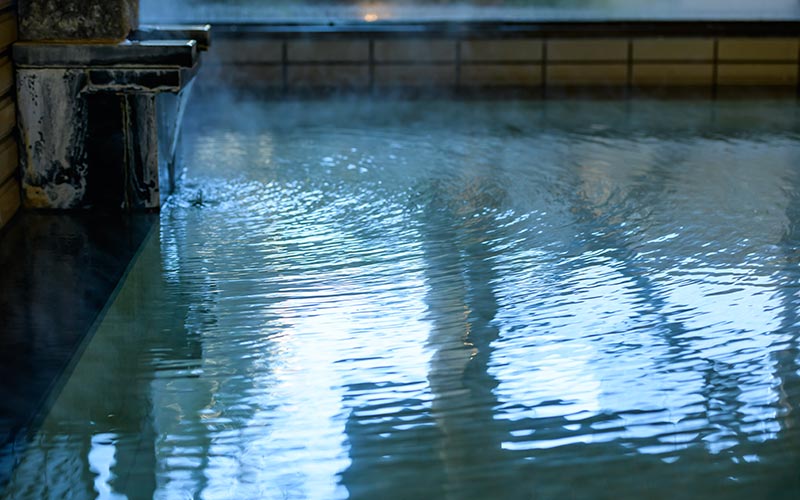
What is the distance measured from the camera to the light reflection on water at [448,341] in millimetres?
1804

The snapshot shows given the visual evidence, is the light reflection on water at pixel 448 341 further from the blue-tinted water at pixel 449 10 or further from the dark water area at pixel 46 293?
the blue-tinted water at pixel 449 10

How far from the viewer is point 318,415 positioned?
6.58 feet

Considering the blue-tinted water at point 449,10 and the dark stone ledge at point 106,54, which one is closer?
the dark stone ledge at point 106,54

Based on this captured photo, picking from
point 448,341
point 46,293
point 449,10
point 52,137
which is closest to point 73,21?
point 52,137

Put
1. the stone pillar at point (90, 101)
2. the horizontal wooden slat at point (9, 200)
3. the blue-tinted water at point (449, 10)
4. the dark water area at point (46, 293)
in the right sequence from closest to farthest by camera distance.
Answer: the dark water area at point (46, 293)
the horizontal wooden slat at point (9, 200)
the stone pillar at point (90, 101)
the blue-tinted water at point (449, 10)

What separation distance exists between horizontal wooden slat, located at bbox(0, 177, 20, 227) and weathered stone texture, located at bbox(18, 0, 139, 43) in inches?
19.7

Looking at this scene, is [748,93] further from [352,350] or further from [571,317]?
[352,350]

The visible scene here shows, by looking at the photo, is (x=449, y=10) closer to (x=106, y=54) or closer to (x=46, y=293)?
(x=106, y=54)

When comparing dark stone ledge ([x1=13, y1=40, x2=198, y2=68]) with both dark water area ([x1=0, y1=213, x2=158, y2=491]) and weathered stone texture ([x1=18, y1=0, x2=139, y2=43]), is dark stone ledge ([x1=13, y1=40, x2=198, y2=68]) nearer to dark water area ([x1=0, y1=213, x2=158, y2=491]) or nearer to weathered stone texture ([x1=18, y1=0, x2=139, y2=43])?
weathered stone texture ([x1=18, y1=0, x2=139, y2=43])

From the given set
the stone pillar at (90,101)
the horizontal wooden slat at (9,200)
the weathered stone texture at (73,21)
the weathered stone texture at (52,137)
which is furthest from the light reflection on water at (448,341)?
the weathered stone texture at (73,21)

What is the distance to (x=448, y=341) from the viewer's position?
2414mm

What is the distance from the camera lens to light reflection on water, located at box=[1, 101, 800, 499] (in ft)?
5.92

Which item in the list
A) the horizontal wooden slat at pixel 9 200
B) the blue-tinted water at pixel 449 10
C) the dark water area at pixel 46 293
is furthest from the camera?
the blue-tinted water at pixel 449 10

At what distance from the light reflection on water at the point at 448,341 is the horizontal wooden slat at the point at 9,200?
0.52 meters
